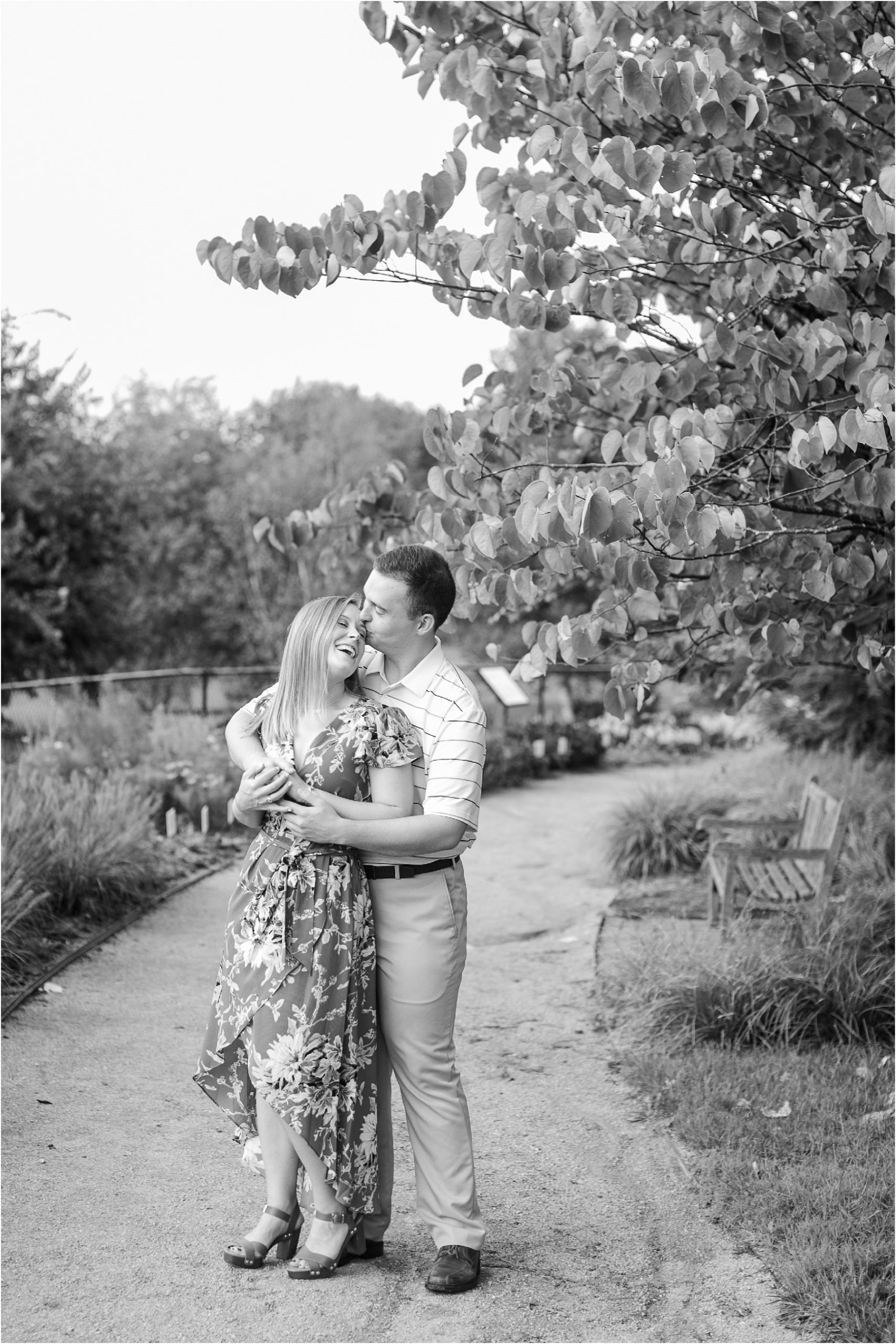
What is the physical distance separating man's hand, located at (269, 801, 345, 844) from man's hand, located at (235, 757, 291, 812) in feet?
0.15

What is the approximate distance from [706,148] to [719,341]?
0.93m

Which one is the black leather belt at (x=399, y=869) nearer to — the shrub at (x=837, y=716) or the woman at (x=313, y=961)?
the woman at (x=313, y=961)

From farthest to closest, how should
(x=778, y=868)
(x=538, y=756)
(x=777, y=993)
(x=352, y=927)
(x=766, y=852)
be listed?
(x=538, y=756)
(x=778, y=868)
(x=766, y=852)
(x=777, y=993)
(x=352, y=927)

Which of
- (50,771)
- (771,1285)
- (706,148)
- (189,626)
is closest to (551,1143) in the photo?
(771,1285)

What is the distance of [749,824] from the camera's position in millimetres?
8320

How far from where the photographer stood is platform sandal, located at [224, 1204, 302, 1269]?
11.5 ft

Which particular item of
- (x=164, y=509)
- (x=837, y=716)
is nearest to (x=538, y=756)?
(x=837, y=716)

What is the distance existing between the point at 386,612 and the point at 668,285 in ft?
9.09

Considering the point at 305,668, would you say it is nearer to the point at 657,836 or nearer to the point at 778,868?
the point at 778,868

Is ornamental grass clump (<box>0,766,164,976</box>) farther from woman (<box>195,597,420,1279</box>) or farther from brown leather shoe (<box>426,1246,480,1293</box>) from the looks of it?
brown leather shoe (<box>426,1246,480,1293</box>)

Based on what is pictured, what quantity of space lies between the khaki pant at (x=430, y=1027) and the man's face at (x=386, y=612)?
0.63 m

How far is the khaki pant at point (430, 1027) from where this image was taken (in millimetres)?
3412

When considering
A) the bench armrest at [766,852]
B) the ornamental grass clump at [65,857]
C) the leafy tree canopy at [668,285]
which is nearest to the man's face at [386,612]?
the leafy tree canopy at [668,285]

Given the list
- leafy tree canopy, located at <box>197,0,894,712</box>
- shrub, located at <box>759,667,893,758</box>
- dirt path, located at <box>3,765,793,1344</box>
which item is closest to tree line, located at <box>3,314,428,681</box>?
leafy tree canopy, located at <box>197,0,894,712</box>
